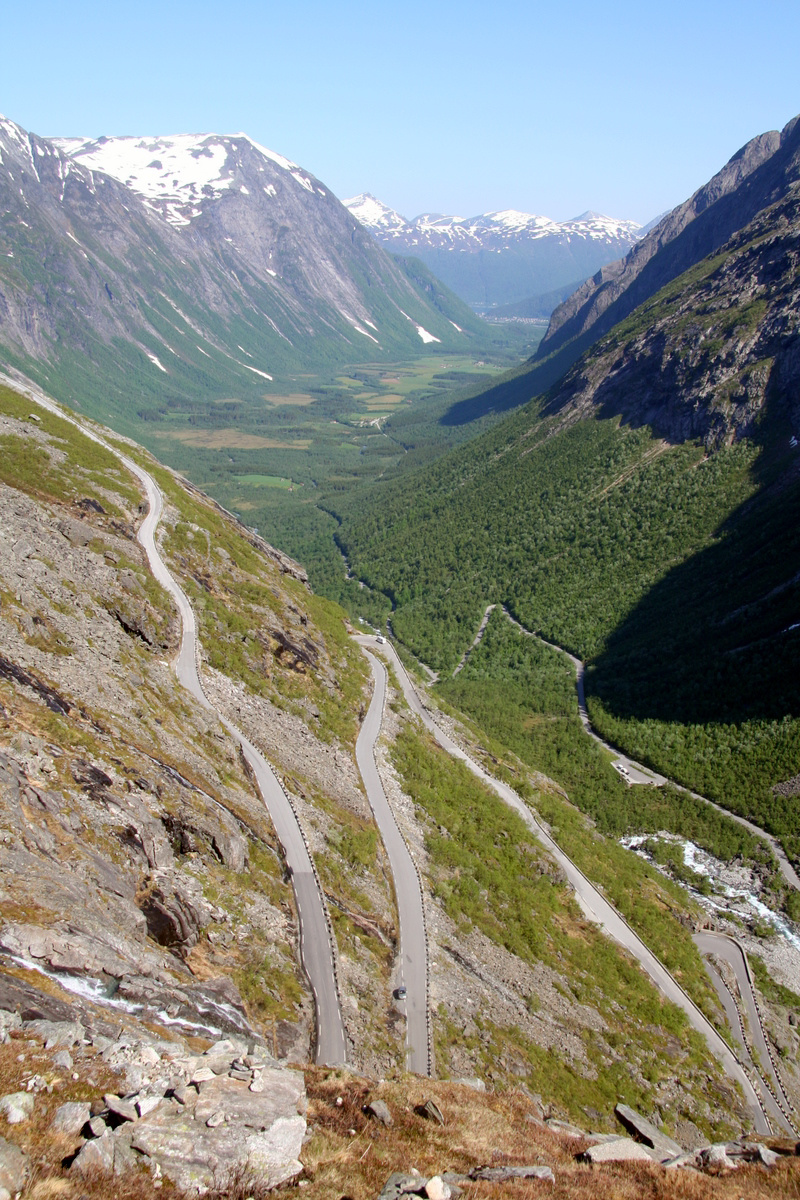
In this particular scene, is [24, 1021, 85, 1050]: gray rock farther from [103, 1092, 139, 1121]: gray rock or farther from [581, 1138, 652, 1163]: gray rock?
[581, 1138, 652, 1163]: gray rock

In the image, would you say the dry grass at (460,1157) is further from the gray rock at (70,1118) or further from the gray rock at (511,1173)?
the gray rock at (70,1118)

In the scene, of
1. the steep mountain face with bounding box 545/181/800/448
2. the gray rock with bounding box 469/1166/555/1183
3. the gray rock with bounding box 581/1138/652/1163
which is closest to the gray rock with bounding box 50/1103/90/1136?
the gray rock with bounding box 469/1166/555/1183

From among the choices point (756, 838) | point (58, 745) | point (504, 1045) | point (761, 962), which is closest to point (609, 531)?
point (756, 838)

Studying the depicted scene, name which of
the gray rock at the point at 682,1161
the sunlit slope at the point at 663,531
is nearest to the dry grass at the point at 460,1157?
the gray rock at the point at 682,1161

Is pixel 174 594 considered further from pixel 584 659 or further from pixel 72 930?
pixel 584 659

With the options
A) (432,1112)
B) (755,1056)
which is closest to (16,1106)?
(432,1112)

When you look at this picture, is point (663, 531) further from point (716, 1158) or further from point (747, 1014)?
point (716, 1158)
